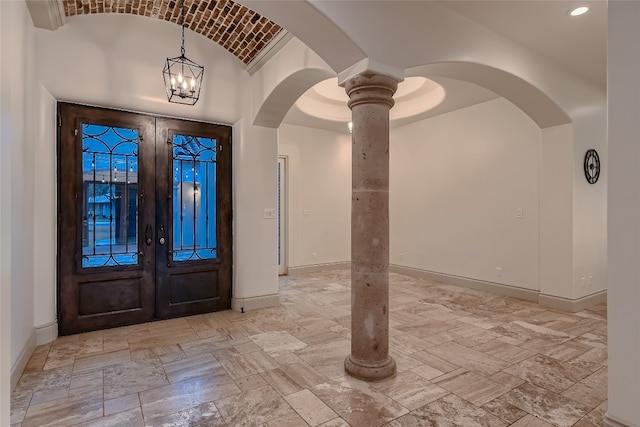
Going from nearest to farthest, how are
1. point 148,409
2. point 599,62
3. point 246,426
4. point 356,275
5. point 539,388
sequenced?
point 246,426
point 148,409
point 539,388
point 356,275
point 599,62

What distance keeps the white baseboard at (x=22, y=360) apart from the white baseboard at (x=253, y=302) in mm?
1998

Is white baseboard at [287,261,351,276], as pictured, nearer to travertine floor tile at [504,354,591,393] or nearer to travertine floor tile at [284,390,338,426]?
travertine floor tile at [284,390,338,426]

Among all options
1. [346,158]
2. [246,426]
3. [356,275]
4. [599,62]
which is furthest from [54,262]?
[599,62]

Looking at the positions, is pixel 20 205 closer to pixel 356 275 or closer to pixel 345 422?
pixel 356 275

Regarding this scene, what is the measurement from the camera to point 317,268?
Answer: 23.2 feet

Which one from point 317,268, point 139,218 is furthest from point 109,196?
point 317,268

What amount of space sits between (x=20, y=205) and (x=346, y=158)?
225 inches

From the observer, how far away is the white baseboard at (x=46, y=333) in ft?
10.7

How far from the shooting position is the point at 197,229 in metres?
4.23

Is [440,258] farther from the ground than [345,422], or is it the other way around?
[440,258]

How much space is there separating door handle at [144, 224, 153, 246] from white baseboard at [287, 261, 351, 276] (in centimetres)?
322

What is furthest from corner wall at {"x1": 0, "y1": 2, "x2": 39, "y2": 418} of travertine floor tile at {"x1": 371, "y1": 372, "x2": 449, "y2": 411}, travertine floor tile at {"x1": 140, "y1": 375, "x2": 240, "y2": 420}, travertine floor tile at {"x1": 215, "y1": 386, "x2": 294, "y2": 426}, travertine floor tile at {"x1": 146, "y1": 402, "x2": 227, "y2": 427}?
travertine floor tile at {"x1": 371, "y1": 372, "x2": 449, "y2": 411}

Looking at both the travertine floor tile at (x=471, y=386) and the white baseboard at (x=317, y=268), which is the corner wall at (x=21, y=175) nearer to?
the travertine floor tile at (x=471, y=386)

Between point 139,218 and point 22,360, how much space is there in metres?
1.63
